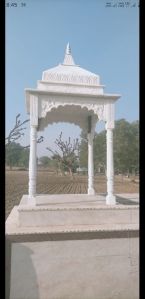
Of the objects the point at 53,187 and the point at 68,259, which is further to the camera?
the point at 53,187

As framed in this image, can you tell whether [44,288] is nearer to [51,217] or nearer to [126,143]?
[51,217]

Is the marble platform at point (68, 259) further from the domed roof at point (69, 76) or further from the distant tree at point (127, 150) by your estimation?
the distant tree at point (127, 150)

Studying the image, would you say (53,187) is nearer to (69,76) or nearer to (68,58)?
(68,58)

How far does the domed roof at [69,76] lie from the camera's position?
13.8 ft

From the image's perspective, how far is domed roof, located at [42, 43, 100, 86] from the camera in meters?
4.20

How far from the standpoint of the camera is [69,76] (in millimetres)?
4238

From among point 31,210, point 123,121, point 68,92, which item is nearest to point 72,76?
point 68,92

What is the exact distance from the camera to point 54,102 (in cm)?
416

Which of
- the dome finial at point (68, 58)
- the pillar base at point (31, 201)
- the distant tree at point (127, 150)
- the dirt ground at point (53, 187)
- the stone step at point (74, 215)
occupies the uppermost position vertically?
Answer: the dome finial at point (68, 58)

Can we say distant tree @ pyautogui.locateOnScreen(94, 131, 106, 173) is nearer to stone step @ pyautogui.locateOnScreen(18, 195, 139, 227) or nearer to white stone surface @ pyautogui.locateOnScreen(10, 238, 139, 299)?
stone step @ pyautogui.locateOnScreen(18, 195, 139, 227)

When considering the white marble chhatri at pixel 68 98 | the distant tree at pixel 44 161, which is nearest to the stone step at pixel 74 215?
the white marble chhatri at pixel 68 98

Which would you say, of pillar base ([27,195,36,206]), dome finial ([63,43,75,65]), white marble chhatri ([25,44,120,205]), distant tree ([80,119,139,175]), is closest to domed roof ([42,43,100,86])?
white marble chhatri ([25,44,120,205])

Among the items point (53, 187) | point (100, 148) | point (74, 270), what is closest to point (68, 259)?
point (74, 270)

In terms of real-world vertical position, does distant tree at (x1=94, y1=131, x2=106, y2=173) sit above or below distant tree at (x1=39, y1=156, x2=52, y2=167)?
above
